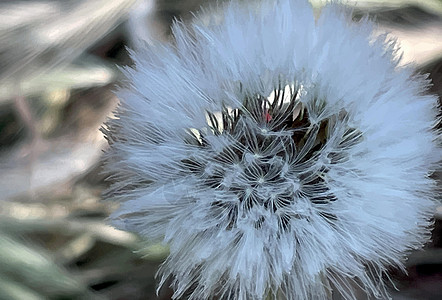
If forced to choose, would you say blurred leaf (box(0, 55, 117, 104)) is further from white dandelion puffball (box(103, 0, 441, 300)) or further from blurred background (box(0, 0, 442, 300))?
white dandelion puffball (box(103, 0, 441, 300))

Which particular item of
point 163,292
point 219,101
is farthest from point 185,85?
point 163,292

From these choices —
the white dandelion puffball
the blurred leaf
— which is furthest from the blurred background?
the white dandelion puffball

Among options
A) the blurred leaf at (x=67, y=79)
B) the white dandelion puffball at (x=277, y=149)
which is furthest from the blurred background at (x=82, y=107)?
the white dandelion puffball at (x=277, y=149)

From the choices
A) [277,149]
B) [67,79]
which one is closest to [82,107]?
[67,79]

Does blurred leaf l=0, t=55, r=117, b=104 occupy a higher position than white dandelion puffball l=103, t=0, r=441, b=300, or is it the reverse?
blurred leaf l=0, t=55, r=117, b=104

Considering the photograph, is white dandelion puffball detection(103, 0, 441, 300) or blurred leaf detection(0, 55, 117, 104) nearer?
white dandelion puffball detection(103, 0, 441, 300)

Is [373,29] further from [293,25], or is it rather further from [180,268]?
[180,268]

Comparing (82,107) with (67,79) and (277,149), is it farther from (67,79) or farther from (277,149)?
(277,149)
